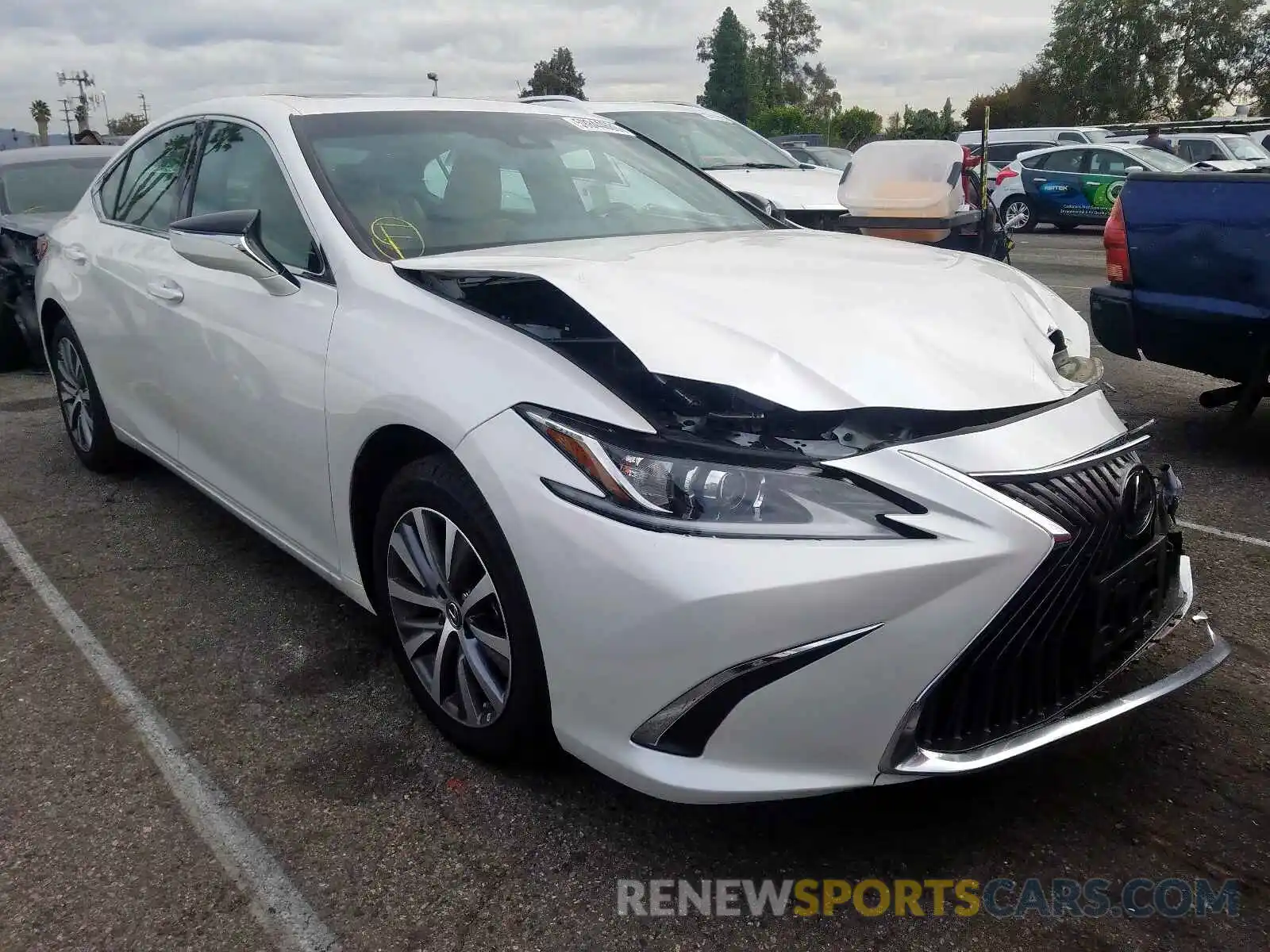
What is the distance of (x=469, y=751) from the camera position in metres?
2.49

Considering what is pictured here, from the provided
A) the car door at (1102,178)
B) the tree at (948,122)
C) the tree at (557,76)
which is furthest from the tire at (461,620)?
the tree at (557,76)

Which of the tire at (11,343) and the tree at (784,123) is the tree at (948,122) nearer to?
the tree at (784,123)

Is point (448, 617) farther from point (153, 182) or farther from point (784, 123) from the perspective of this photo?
point (784, 123)

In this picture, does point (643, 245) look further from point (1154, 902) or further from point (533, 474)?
point (1154, 902)

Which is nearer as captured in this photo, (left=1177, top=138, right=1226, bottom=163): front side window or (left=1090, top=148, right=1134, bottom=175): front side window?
(left=1090, top=148, right=1134, bottom=175): front side window

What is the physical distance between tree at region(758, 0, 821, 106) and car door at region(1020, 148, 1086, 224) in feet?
250

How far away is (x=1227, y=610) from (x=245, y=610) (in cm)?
309

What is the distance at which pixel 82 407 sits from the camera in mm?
4707

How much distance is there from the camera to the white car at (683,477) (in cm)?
187

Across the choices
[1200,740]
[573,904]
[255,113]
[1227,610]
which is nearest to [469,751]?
[573,904]

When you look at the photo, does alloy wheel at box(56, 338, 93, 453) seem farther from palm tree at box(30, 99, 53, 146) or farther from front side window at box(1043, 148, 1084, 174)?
palm tree at box(30, 99, 53, 146)

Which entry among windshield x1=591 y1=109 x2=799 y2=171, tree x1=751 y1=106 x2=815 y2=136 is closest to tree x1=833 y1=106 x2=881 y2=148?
tree x1=751 y1=106 x2=815 y2=136

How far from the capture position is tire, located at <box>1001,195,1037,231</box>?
1892 cm

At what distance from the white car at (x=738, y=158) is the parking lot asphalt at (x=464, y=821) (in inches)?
179
